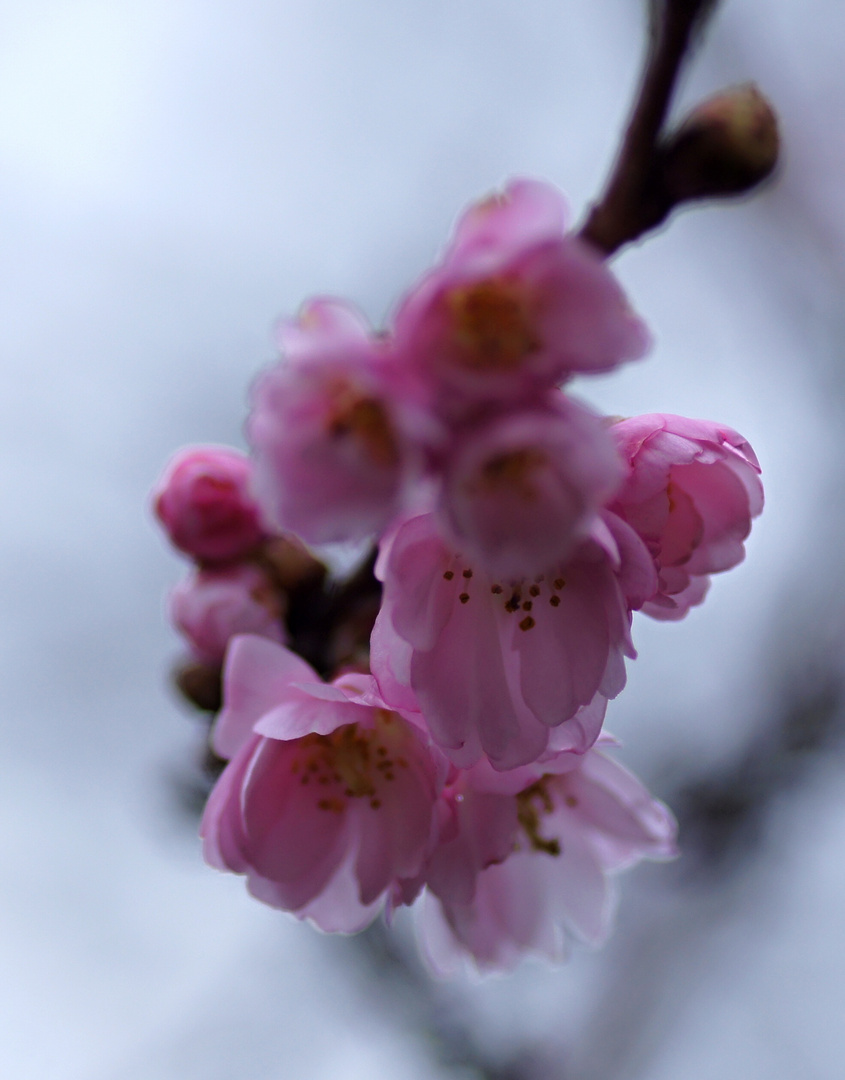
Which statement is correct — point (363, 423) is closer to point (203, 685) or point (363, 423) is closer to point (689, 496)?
point (689, 496)

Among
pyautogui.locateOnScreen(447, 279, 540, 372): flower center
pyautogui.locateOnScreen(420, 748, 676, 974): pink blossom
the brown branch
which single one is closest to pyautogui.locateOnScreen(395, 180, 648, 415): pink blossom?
pyautogui.locateOnScreen(447, 279, 540, 372): flower center

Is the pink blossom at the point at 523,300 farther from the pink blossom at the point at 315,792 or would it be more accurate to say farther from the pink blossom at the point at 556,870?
the pink blossom at the point at 556,870

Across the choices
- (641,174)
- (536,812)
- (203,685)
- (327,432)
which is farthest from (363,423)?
(203,685)

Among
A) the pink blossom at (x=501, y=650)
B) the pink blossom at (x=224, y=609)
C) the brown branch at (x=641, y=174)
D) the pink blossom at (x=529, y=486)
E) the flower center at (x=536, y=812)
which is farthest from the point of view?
the pink blossom at (x=224, y=609)

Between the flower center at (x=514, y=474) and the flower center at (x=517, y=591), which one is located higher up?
the flower center at (x=517, y=591)

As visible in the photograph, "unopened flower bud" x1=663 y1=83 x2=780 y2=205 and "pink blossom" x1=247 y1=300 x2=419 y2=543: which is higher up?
"unopened flower bud" x1=663 y1=83 x2=780 y2=205

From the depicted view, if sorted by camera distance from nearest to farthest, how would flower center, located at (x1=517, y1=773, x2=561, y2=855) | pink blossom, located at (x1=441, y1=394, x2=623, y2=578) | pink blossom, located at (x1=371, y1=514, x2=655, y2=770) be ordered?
pink blossom, located at (x1=441, y1=394, x2=623, y2=578) < pink blossom, located at (x1=371, y1=514, x2=655, y2=770) < flower center, located at (x1=517, y1=773, x2=561, y2=855)

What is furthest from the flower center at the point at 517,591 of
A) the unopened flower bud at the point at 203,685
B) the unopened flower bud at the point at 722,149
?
Result: the unopened flower bud at the point at 203,685

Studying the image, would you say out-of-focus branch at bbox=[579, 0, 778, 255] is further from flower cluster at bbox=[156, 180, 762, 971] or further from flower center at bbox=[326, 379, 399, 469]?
flower center at bbox=[326, 379, 399, 469]
